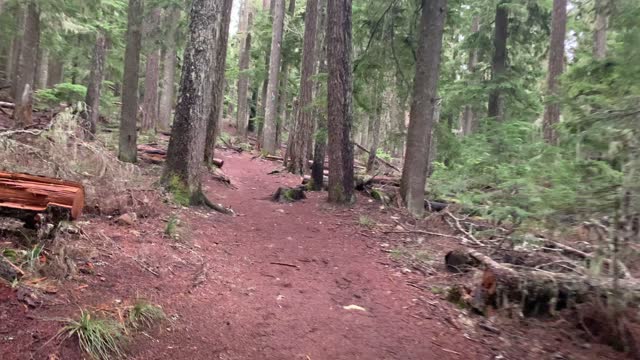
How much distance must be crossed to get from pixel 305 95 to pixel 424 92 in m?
6.54

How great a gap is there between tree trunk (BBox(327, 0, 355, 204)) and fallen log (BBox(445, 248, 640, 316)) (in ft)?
17.6

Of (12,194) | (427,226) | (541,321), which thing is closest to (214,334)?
(12,194)

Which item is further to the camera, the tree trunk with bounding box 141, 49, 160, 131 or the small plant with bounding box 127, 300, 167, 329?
the tree trunk with bounding box 141, 49, 160, 131

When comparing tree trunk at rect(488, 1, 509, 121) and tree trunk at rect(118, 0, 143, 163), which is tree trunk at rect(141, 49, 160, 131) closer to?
tree trunk at rect(118, 0, 143, 163)

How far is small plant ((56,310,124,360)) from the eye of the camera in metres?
3.56

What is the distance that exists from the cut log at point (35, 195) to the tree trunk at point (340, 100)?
6924 millimetres

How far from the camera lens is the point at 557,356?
15.9 ft

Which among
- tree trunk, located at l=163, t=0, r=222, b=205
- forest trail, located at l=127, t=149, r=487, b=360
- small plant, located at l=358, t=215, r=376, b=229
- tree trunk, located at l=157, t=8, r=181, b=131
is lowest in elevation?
forest trail, located at l=127, t=149, r=487, b=360

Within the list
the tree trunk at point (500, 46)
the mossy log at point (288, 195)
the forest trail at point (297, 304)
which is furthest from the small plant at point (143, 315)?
the tree trunk at point (500, 46)

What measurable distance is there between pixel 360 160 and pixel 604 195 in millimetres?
24147

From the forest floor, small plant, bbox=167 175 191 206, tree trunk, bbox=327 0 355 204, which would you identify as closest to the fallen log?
the forest floor

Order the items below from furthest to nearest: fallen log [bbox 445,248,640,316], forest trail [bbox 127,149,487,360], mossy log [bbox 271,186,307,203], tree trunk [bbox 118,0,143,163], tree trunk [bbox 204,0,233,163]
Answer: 1. tree trunk [bbox 204,0,233,163]
2. tree trunk [bbox 118,0,143,163]
3. mossy log [bbox 271,186,307,203]
4. fallen log [bbox 445,248,640,316]
5. forest trail [bbox 127,149,487,360]

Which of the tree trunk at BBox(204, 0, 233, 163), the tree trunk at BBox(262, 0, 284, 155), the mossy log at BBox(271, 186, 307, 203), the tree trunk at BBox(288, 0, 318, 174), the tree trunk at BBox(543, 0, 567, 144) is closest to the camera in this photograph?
the mossy log at BBox(271, 186, 307, 203)

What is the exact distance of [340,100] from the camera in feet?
36.1
